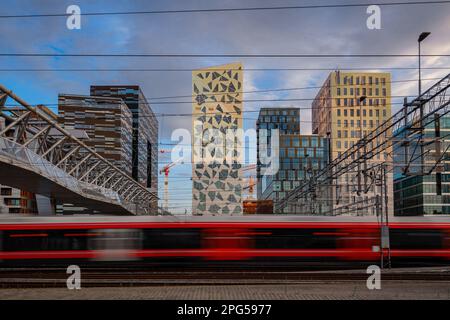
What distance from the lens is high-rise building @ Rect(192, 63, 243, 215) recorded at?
333ft

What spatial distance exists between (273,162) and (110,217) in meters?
92.2

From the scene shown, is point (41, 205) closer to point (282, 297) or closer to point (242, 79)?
point (282, 297)

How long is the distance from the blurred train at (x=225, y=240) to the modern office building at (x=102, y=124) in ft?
294

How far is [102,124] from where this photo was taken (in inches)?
4811

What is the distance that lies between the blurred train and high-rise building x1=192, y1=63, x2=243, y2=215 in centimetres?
7563

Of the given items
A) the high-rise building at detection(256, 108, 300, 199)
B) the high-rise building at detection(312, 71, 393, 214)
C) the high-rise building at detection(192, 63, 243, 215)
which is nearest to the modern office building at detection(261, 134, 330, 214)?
the high-rise building at detection(312, 71, 393, 214)

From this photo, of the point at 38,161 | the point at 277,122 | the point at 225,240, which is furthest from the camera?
the point at 277,122

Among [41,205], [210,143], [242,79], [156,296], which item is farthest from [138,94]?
[156,296]

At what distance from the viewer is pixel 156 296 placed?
13312 millimetres

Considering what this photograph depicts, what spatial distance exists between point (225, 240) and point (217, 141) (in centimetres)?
8029

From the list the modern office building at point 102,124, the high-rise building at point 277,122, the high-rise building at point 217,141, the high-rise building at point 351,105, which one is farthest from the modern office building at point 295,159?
the modern office building at point 102,124

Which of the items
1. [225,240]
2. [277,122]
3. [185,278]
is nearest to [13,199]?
[277,122]

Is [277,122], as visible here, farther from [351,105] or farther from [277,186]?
[351,105]

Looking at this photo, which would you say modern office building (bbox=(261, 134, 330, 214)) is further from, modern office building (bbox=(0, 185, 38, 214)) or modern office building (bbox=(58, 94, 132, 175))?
modern office building (bbox=(0, 185, 38, 214))
